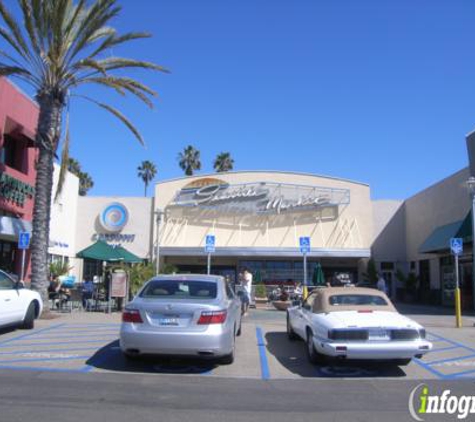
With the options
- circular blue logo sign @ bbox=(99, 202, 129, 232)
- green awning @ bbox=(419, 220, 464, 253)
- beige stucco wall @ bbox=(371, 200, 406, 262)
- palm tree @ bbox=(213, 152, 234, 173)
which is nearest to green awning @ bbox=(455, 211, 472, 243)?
green awning @ bbox=(419, 220, 464, 253)

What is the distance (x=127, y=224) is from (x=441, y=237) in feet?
64.9

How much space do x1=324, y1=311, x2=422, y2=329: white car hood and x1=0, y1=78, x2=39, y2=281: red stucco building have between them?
51.2 ft

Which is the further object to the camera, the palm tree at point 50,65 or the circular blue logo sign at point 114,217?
the circular blue logo sign at point 114,217

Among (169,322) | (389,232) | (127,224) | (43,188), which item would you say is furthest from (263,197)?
(169,322)

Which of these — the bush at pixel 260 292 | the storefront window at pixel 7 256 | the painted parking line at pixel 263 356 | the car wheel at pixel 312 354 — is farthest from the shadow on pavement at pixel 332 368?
the storefront window at pixel 7 256

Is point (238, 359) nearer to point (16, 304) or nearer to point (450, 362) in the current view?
point (450, 362)

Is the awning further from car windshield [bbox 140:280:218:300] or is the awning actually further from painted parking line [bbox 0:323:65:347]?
car windshield [bbox 140:280:218:300]

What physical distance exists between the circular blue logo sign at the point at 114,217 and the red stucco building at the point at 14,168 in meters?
10.7

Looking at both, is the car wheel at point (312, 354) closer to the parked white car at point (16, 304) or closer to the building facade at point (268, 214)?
the parked white car at point (16, 304)

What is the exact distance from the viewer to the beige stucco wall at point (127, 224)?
34.8 meters

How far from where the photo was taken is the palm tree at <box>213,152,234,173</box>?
6238 cm

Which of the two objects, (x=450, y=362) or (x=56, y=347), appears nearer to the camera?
(x=450, y=362)

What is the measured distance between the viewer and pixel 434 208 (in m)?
29.3

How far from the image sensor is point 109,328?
14.1 metres
